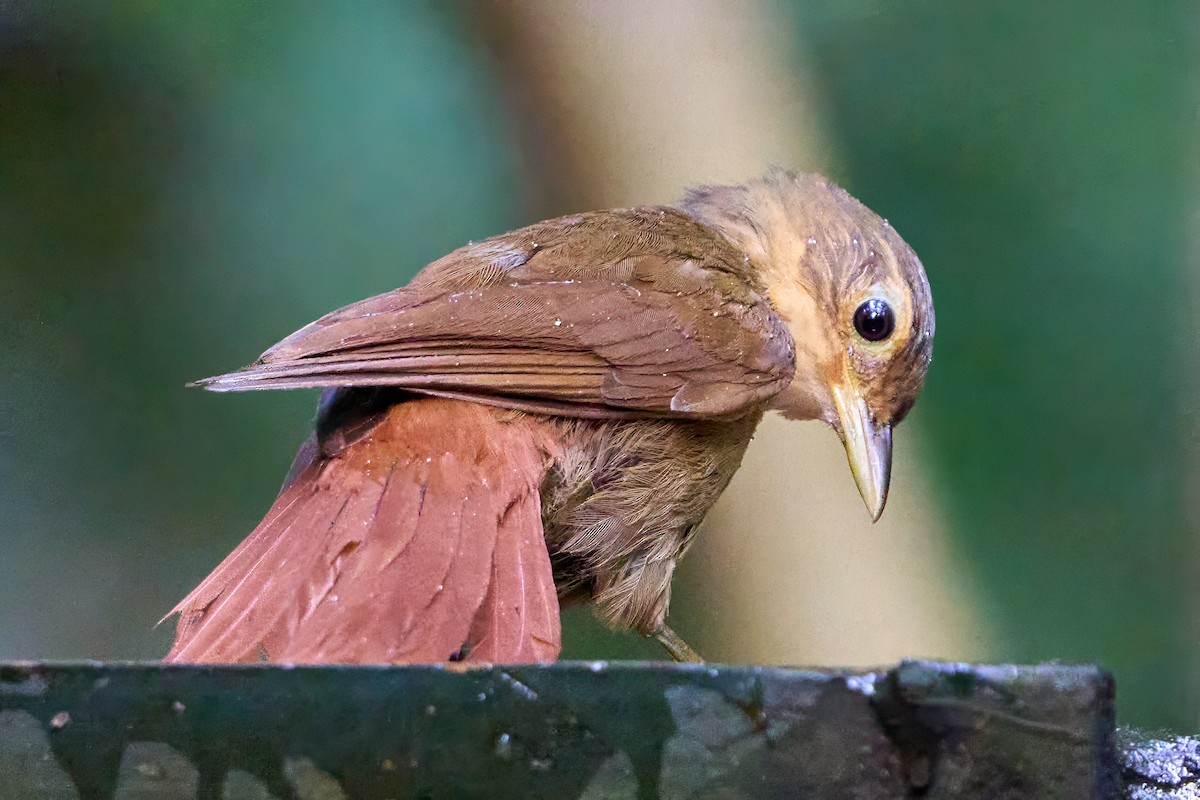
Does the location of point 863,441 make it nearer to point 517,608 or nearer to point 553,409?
point 553,409

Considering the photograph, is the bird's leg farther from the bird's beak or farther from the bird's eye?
the bird's eye

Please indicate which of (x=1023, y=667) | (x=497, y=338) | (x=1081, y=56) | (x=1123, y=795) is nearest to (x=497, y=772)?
(x=1023, y=667)

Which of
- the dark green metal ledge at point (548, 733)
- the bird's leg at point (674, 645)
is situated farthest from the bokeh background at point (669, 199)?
the dark green metal ledge at point (548, 733)

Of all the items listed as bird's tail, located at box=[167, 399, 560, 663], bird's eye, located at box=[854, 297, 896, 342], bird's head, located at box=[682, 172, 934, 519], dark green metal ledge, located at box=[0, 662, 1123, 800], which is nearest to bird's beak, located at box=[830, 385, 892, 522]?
bird's head, located at box=[682, 172, 934, 519]

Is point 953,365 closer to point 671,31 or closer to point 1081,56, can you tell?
point 1081,56

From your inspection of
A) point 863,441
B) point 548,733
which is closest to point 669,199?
point 863,441

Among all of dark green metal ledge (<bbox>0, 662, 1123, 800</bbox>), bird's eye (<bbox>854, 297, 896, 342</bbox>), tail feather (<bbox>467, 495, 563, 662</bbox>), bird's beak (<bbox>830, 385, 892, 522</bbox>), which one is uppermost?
dark green metal ledge (<bbox>0, 662, 1123, 800</bbox>)

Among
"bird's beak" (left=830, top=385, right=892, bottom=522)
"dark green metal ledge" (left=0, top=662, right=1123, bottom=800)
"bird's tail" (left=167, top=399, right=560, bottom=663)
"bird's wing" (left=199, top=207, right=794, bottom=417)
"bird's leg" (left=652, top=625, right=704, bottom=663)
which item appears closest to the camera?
"dark green metal ledge" (left=0, top=662, right=1123, bottom=800)

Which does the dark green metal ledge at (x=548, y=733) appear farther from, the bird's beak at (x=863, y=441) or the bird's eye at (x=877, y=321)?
the bird's eye at (x=877, y=321)
